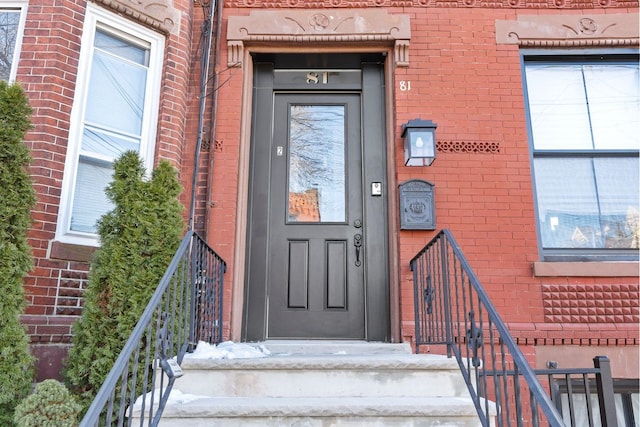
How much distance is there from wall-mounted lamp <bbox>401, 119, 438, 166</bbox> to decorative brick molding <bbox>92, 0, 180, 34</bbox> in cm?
244

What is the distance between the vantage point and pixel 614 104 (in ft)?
15.8

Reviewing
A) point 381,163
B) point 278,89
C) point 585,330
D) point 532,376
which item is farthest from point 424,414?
point 278,89

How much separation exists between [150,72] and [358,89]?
2.00m

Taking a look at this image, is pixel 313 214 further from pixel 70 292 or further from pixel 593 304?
pixel 593 304

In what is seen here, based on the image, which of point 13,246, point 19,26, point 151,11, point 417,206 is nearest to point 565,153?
point 417,206

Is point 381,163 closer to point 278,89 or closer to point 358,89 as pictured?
point 358,89

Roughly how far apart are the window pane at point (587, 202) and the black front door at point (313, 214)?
1535 millimetres

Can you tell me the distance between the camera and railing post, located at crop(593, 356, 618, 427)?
11.3ft

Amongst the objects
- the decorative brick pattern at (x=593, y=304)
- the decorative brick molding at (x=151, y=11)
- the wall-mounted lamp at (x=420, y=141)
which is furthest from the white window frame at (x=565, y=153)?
the decorative brick molding at (x=151, y=11)

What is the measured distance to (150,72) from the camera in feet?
15.1

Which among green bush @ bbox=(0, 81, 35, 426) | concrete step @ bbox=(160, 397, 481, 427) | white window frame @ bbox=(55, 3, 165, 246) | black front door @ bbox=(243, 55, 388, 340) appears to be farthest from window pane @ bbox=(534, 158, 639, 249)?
green bush @ bbox=(0, 81, 35, 426)

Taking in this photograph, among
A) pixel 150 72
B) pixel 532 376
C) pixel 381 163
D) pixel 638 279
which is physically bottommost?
pixel 532 376

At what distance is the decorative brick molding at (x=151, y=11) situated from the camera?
443cm

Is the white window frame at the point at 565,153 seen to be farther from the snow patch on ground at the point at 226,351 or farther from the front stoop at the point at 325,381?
the snow patch on ground at the point at 226,351
